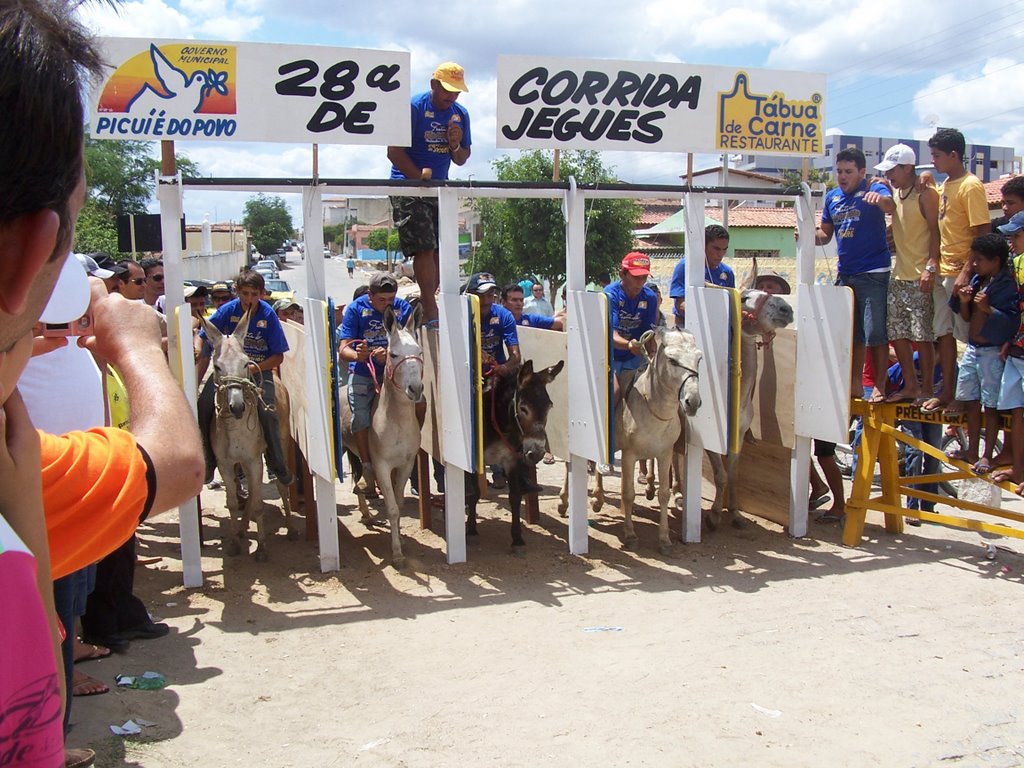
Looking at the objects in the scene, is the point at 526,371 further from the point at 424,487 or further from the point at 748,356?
the point at 748,356

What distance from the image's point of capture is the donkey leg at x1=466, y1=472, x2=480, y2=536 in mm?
8672

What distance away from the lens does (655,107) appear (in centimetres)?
785

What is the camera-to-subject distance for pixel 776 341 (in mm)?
8953

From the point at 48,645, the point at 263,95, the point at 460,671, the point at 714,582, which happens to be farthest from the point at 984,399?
the point at 48,645

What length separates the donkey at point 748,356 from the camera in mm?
8867

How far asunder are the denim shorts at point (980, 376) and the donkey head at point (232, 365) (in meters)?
6.16

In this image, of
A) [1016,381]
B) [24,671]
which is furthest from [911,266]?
[24,671]

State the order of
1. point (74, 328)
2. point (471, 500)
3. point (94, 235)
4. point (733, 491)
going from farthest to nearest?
point (94, 235), point (733, 491), point (471, 500), point (74, 328)

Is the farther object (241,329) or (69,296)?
(241,329)

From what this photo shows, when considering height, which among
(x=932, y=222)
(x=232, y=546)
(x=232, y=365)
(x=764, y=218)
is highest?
(x=764, y=218)

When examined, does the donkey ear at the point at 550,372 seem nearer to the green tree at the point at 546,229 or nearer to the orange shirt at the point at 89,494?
the orange shirt at the point at 89,494

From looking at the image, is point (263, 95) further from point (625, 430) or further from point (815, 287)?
point (815, 287)

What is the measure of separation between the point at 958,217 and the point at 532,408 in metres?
4.10

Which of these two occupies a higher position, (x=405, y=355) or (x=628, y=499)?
(x=405, y=355)
